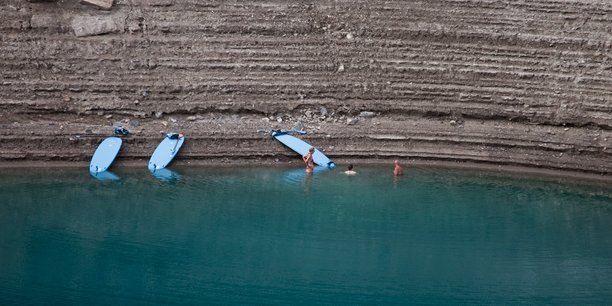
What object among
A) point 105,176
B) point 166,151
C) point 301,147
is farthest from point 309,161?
point 105,176

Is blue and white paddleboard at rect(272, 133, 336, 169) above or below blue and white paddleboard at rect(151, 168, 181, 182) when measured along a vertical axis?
above

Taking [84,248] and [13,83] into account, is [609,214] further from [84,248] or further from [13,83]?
[13,83]

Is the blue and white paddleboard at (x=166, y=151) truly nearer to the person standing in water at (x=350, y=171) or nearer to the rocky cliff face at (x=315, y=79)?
the rocky cliff face at (x=315, y=79)

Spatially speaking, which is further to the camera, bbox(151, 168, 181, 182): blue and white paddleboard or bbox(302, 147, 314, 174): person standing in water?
bbox(302, 147, 314, 174): person standing in water

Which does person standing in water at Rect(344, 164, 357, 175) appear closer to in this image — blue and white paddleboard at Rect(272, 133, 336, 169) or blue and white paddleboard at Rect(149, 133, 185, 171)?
blue and white paddleboard at Rect(272, 133, 336, 169)

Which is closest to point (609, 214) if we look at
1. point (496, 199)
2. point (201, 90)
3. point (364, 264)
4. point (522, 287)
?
point (496, 199)

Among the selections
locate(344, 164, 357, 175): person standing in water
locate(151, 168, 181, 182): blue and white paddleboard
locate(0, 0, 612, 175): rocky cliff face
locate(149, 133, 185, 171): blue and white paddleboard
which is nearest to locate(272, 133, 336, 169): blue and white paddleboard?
locate(0, 0, 612, 175): rocky cliff face
